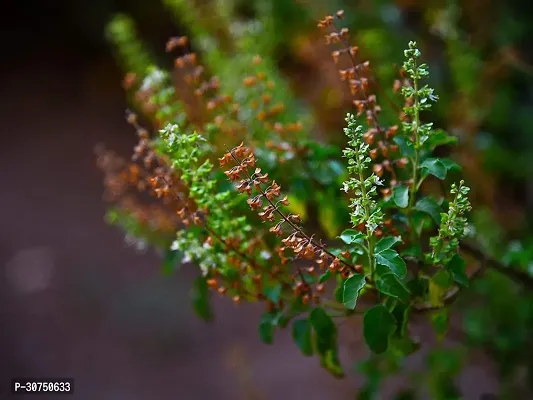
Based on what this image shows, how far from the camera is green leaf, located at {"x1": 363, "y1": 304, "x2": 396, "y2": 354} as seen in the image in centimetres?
82

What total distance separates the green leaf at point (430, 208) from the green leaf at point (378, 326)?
5.4 inches

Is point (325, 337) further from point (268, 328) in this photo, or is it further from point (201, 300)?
point (201, 300)

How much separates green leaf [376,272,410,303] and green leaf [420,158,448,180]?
0.43ft

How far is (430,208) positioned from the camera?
0.88m

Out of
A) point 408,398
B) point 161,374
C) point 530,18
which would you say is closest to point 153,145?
point 408,398

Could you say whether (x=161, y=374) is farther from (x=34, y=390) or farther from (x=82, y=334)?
(x=34, y=390)

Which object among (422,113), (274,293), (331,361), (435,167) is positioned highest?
(422,113)

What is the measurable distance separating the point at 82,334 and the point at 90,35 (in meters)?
1.68

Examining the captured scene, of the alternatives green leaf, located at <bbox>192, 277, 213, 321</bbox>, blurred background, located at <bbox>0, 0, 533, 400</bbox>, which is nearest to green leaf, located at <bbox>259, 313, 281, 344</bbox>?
green leaf, located at <bbox>192, 277, 213, 321</bbox>

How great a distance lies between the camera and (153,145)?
1031mm

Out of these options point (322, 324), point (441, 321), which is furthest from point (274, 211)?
point (441, 321)

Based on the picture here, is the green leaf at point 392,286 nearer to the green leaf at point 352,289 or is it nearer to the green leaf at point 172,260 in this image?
the green leaf at point 352,289

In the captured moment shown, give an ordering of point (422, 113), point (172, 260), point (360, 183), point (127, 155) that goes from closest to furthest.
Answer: point (360, 183)
point (172, 260)
point (422, 113)
point (127, 155)

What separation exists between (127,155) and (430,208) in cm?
227
